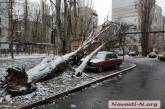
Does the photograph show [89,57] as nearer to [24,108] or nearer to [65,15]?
[65,15]

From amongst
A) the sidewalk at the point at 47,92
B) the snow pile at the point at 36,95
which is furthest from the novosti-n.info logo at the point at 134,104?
the snow pile at the point at 36,95

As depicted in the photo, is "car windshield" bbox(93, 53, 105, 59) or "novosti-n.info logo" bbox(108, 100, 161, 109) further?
"car windshield" bbox(93, 53, 105, 59)

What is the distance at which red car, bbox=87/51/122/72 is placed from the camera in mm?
19906

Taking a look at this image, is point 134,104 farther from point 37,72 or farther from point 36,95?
point 37,72

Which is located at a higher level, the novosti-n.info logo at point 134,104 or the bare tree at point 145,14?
the bare tree at point 145,14

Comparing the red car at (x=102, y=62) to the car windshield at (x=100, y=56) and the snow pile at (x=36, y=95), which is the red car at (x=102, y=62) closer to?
the car windshield at (x=100, y=56)

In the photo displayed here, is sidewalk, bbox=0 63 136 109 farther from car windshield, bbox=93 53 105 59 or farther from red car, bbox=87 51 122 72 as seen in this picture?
car windshield, bbox=93 53 105 59

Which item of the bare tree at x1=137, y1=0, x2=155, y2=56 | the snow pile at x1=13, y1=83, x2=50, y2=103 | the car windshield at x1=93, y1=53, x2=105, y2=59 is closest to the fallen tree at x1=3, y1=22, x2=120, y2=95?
the snow pile at x1=13, y1=83, x2=50, y2=103

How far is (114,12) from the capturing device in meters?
107

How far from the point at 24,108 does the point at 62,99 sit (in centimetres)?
203

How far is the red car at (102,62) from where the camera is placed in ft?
65.3

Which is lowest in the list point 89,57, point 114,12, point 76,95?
point 76,95

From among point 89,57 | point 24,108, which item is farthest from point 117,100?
point 89,57

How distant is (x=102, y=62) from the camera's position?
68.0 feet
